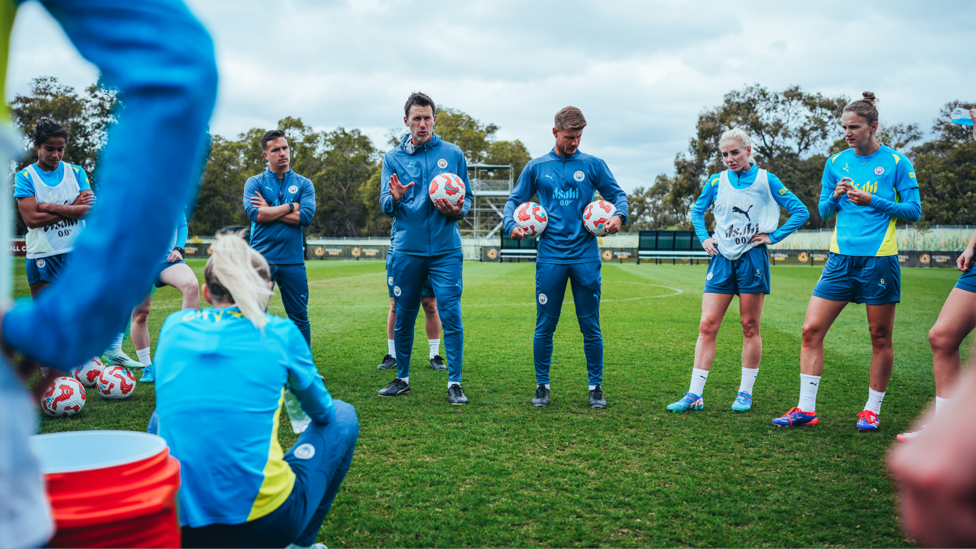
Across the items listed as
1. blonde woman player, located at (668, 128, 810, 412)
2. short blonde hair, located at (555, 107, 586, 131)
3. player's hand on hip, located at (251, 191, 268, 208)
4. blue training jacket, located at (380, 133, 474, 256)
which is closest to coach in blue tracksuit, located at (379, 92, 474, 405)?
blue training jacket, located at (380, 133, 474, 256)

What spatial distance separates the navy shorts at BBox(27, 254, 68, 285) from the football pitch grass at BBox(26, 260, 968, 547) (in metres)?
1.39

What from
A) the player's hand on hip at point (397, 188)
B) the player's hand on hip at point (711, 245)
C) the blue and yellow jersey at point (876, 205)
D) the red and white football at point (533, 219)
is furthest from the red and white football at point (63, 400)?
the blue and yellow jersey at point (876, 205)

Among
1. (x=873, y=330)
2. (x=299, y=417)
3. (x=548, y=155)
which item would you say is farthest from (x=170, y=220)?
(x=873, y=330)

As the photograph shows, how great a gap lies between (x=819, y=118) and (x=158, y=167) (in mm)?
55597

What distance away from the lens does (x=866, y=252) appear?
4527mm

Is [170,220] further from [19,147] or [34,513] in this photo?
[34,513]

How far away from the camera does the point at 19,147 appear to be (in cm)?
93

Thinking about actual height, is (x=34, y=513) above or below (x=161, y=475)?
above

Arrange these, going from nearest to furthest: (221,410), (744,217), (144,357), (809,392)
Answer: (221,410), (809,392), (744,217), (144,357)

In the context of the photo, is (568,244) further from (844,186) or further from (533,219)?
(844,186)

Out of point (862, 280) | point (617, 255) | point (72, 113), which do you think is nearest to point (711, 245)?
point (862, 280)

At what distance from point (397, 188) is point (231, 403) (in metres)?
3.61

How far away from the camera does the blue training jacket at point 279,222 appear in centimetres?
601

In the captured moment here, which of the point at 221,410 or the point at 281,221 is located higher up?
the point at 281,221
